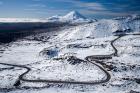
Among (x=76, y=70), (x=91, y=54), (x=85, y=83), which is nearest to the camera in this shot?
(x=85, y=83)

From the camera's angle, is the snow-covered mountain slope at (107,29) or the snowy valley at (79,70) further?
the snow-covered mountain slope at (107,29)

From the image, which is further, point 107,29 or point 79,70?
point 107,29

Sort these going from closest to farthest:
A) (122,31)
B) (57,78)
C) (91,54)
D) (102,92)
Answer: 1. (102,92)
2. (57,78)
3. (91,54)
4. (122,31)

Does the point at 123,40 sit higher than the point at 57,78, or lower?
higher

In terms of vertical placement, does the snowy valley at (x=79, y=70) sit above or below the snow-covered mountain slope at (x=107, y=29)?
below

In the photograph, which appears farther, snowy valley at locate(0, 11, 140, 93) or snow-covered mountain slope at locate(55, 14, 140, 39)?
snow-covered mountain slope at locate(55, 14, 140, 39)

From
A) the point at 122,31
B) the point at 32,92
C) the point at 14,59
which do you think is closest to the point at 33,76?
the point at 32,92

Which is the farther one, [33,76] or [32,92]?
[33,76]

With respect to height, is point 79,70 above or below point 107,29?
below

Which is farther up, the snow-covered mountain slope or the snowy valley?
the snow-covered mountain slope

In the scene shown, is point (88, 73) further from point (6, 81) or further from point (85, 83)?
point (6, 81)
